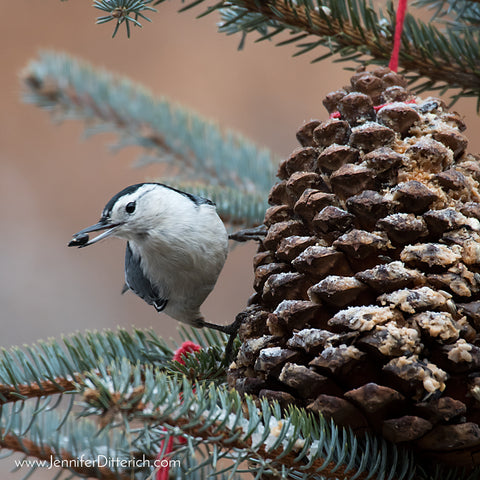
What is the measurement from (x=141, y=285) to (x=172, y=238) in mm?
100

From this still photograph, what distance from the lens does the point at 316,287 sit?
0.46m

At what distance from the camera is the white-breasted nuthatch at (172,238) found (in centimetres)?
80

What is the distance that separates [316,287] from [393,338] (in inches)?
2.7

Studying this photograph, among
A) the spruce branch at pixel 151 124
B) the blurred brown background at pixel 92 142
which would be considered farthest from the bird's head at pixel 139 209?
the blurred brown background at pixel 92 142

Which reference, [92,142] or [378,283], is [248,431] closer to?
[378,283]

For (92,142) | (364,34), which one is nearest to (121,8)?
(364,34)

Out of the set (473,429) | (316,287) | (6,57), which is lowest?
(473,429)

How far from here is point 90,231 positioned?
0.75 m

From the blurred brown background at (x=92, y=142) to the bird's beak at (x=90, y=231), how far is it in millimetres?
843

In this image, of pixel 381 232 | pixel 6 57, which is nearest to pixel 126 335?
pixel 381 232

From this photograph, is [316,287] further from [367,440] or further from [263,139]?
[263,139]

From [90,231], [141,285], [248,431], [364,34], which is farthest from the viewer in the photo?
[141,285]

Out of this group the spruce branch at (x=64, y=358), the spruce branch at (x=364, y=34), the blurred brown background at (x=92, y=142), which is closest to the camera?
the spruce branch at (x=64, y=358)

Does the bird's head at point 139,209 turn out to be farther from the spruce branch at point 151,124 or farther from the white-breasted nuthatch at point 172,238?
the spruce branch at point 151,124
